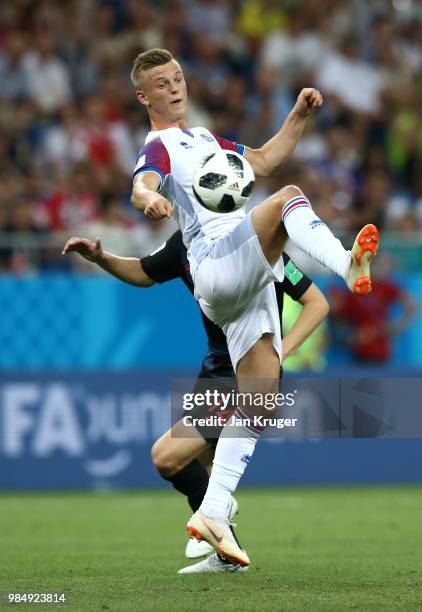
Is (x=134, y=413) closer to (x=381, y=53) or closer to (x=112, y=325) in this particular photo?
(x=112, y=325)

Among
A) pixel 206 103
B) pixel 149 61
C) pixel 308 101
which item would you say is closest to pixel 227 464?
pixel 308 101

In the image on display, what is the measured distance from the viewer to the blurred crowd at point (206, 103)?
14586 millimetres

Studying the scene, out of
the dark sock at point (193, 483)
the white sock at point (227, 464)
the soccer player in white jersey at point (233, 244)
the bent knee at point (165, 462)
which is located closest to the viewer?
the soccer player in white jersey at point (233, 244)

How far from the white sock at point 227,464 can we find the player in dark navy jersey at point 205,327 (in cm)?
55

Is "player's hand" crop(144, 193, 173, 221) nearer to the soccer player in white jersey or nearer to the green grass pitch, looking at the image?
the soccer player in white jersey

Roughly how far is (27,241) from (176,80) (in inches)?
269

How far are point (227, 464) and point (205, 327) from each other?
99cm

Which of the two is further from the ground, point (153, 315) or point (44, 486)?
point (153, 315)

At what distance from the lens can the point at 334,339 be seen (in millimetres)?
15008

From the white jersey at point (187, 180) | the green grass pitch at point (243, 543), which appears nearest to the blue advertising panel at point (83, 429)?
the green grass pitch at point (243, 543)

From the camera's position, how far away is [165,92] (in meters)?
7.11

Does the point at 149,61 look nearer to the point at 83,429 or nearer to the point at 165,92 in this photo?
the point at 165,92

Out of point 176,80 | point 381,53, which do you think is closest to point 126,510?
point 176,80

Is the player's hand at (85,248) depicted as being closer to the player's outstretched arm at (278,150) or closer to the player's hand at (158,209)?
the player's hand at (158,209)
